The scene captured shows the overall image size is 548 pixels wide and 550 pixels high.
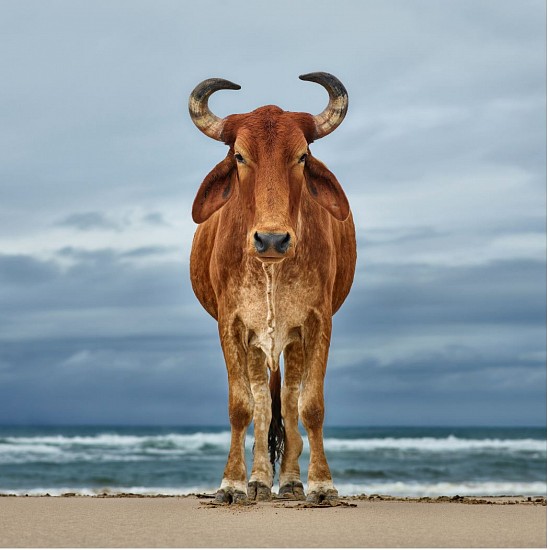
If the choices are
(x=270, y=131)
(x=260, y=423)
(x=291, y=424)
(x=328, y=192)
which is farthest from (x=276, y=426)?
(x=270, y=131)

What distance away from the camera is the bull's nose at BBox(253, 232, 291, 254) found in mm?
7277

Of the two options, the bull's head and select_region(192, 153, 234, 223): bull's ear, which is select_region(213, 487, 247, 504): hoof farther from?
select_region(192, 153, 234, 223): bull's ear

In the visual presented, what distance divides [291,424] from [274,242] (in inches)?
105

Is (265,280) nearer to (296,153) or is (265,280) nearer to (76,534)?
(296,153)

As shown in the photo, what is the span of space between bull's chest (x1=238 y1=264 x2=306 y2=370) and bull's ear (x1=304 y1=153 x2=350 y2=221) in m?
0.75

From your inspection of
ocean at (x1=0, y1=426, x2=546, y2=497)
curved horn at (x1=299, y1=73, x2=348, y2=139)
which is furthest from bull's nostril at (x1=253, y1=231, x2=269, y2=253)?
ocean at (x1=0, y1=426, x2=546, y2=497)

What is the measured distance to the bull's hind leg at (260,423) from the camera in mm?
8836

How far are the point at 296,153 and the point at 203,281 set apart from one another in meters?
2.82

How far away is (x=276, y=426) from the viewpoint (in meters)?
9.77

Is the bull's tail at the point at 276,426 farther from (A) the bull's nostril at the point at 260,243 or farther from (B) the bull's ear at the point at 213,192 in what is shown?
(A) the bull's nostril at the point at 260,243

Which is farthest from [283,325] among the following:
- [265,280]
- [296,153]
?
[296,153]

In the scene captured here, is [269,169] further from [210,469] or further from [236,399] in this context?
[210,469]

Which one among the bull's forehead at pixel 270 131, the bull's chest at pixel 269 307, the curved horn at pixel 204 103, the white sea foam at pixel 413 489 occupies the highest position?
the curved horn at pixel 204 103

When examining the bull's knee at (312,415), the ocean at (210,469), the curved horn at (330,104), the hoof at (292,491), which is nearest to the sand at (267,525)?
the hoof at (292,491)
